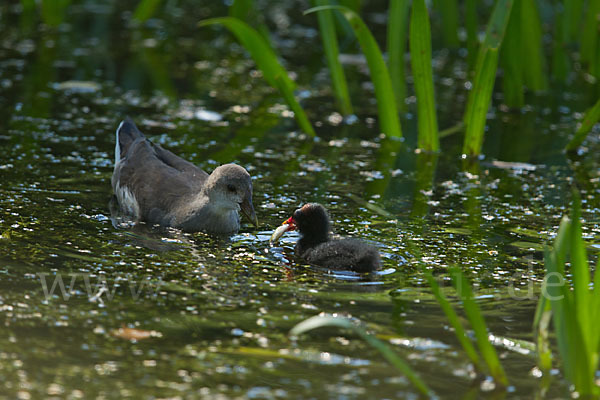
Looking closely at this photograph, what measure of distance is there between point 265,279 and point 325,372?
4.58ft

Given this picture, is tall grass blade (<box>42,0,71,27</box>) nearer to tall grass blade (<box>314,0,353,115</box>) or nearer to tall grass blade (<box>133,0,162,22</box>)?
tall grass blade (<box>133,0,162,22</box>)

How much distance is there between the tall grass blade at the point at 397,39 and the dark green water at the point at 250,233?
2.26ft

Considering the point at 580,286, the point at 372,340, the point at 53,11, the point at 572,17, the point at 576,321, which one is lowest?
the point at 372,340

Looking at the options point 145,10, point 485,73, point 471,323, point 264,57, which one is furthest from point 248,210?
point 145,10

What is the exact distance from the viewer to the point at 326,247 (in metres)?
6.07

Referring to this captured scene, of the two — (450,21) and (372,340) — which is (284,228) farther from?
(450,21)

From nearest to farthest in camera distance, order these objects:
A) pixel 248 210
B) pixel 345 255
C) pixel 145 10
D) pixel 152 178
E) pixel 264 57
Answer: pixel 345 255 < pixel 248 210 < pixel 152 178 < pixel 264 57 < pixel 145 10

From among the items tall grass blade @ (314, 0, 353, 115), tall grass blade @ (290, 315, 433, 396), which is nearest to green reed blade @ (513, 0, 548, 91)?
tall grass blade @ (314, 0, 353, 115)

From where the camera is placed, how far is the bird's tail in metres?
8.17

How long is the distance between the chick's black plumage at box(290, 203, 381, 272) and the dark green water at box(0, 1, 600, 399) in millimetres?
84

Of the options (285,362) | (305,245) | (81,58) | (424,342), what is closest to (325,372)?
(285,362)

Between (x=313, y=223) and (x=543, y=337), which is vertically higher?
(x=313, y=223)

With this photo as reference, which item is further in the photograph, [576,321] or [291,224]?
[291,224]

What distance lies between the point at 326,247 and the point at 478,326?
208 centimetres
